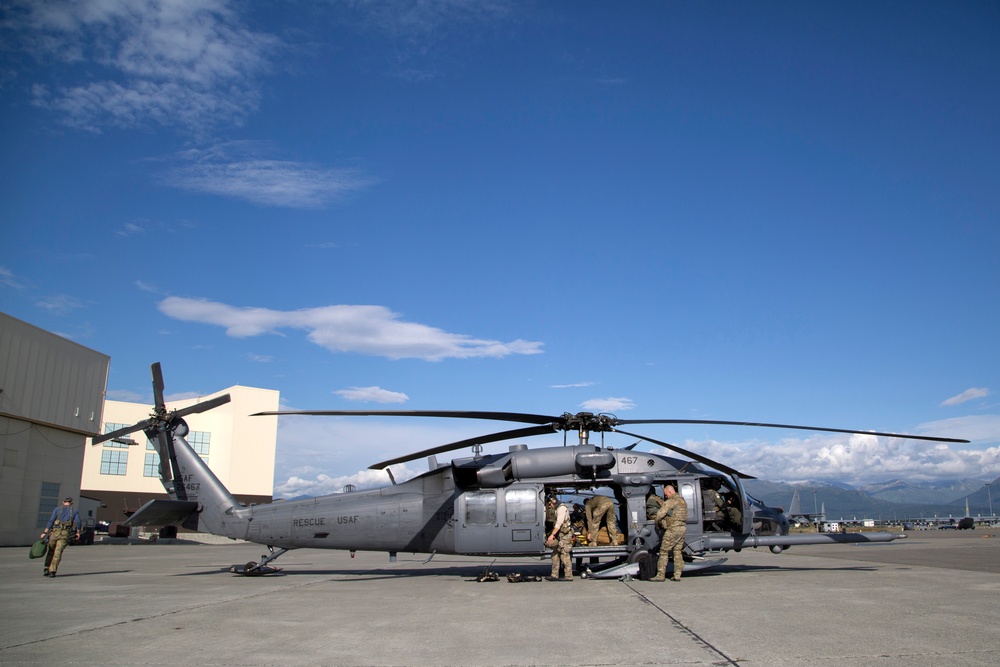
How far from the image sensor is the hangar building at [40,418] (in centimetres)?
3253

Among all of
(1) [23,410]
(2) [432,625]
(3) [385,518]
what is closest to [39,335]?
(1) [23,410]

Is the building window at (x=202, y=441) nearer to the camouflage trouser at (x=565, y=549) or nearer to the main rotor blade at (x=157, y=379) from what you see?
the main rotor blade at (x=157, y=379)

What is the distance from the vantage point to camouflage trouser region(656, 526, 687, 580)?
13.3m

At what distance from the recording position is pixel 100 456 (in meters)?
59.2

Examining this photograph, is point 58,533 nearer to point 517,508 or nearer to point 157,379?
point 157,379

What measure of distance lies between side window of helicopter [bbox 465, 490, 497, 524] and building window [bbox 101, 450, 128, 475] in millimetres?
54991

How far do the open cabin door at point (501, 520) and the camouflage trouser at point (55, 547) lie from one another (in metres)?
8.86

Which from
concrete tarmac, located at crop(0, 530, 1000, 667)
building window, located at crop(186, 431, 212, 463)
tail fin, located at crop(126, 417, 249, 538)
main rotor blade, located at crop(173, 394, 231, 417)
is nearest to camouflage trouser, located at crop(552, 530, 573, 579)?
concrete tarmac, located at crop(0, 530, 1000, 667)

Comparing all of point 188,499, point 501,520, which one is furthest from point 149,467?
point 501,520

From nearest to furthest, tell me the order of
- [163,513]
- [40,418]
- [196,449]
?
[163,513] < [40,418] < [196,449]

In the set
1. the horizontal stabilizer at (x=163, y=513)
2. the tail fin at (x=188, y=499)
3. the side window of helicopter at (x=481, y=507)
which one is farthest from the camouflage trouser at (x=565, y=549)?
the horizontal stabilizer at (x=163, y=513)

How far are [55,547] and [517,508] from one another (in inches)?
407

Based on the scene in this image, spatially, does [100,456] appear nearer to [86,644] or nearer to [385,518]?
[385,518]

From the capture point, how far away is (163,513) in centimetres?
1659
